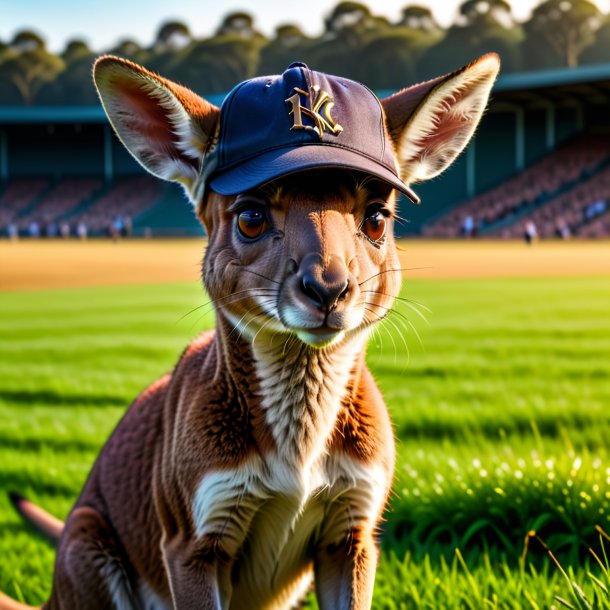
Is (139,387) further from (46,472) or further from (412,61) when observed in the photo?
(412,61)

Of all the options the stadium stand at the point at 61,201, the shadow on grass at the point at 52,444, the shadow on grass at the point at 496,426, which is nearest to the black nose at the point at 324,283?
the shadow on grass at the point at 496,426

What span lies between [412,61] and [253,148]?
7296 cm

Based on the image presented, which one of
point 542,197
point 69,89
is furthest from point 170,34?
point 542,197

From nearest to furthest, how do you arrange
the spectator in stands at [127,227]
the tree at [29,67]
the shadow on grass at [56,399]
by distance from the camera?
the shadow on grass at [56,399], the spectator in stands at [127,227], the tree at [29,67]

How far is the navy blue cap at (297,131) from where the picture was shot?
2281 mm

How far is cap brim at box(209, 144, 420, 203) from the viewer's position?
2.23 metres

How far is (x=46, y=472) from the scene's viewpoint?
515 centimetres

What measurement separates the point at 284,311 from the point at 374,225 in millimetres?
416

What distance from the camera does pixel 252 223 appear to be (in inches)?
91.7

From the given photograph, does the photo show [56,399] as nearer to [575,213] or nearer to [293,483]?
[293,483]

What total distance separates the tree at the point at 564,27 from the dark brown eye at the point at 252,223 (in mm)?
71892

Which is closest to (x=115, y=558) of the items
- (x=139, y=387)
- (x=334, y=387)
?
(x=334, y=387)

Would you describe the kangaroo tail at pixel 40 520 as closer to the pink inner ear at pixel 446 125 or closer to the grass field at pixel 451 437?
the grass field at pixel 451 437

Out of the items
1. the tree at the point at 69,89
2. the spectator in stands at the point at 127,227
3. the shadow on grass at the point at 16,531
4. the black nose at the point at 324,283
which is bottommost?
the spectator in stands at the point at 127,227
